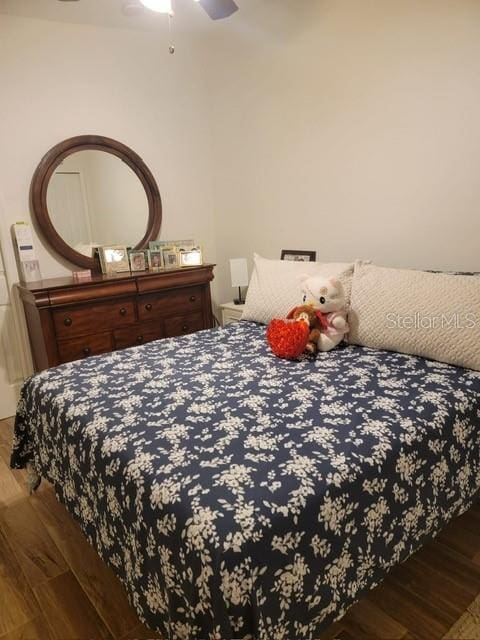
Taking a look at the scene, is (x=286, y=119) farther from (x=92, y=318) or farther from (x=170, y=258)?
(x=92, y=318)

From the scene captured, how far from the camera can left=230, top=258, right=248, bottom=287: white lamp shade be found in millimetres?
3309

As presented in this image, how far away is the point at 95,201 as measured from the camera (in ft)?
9.99

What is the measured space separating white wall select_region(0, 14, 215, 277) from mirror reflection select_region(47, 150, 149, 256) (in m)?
0.16

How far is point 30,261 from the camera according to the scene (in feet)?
9.15

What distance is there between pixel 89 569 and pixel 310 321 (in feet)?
4.52

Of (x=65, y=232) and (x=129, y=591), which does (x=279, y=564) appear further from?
(x=65, y=232)

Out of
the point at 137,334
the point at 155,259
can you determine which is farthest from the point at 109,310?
the point at 155,259

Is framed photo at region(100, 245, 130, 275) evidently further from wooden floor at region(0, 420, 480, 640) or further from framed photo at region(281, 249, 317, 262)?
wooden floor at region(0, 420, 480, 640)

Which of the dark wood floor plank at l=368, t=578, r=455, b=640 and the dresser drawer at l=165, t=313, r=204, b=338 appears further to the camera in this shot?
the dresser drawer at l=165, t=313, r=204, b=338

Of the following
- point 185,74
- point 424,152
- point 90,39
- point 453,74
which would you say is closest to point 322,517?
point 424,152

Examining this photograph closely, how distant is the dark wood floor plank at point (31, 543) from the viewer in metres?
1.63

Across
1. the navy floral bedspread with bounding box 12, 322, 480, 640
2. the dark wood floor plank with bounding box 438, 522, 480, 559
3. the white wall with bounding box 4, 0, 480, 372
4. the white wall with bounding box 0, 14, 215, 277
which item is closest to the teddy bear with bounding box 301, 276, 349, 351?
the navy floral bedspread with bounding box 12, 322, 480, 640

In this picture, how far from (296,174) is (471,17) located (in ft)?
4.31

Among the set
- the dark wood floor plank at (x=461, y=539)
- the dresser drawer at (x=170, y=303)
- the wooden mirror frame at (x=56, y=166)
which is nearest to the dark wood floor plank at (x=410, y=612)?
the dark wood floor plank at (x=461, y=539)
